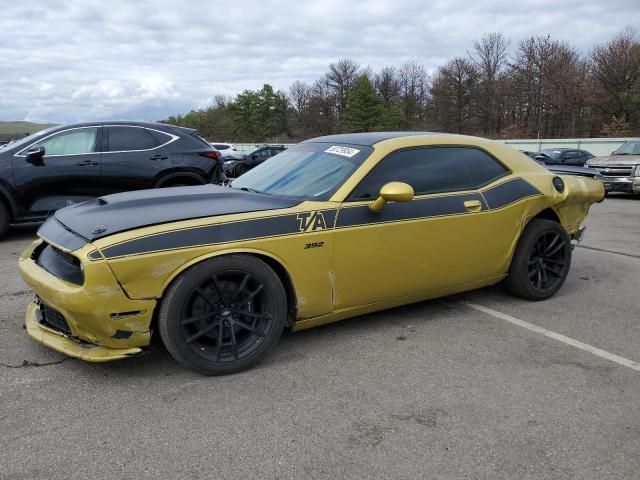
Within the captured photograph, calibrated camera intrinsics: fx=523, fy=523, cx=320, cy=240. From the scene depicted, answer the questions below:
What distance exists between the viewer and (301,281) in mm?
3369

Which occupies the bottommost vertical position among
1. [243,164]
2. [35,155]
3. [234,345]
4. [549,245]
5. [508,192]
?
[234,345]

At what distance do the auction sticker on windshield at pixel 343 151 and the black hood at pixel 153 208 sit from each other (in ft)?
2.11

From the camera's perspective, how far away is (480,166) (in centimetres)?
435

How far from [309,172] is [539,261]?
2258 mm

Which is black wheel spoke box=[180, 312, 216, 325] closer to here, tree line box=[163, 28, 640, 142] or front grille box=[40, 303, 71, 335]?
front grille box=[40, 303, 71, 335]

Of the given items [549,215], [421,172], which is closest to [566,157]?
[549,215]

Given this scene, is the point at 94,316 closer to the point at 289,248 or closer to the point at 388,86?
the point at 289,248

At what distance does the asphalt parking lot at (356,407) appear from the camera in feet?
7.75

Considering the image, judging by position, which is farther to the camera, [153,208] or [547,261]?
[547,261]

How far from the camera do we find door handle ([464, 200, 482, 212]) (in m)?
4.09

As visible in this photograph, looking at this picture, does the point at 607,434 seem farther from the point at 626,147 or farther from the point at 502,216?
the point at 626,147

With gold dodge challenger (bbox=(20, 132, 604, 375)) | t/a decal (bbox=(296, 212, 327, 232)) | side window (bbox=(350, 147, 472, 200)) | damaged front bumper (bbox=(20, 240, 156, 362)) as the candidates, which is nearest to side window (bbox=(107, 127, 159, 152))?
gold dodge challenger (bbox=(20, 132, 604, 375))

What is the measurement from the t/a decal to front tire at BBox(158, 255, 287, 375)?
360 millimetres

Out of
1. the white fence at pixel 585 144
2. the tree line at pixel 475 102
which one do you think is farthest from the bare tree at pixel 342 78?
the white fence at pixel 585 144
